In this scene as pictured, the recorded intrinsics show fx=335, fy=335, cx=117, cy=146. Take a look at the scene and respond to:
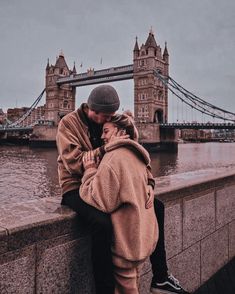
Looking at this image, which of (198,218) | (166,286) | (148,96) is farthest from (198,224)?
(148,96)

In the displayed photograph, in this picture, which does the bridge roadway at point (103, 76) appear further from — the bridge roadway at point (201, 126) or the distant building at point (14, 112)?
the distant building at point (14, 112)

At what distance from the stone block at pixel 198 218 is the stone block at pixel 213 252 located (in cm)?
8

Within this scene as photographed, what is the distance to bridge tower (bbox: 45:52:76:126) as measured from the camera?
60375mm

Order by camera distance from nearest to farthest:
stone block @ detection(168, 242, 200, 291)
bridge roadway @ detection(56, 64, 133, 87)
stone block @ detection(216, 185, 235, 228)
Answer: stone block @ detection(168, 242, 200, 291) → stone block @ detection(216, 185, 235, 228) → bridge roadway @ detection(56, 64, 133, 87)

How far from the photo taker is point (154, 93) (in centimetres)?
4894

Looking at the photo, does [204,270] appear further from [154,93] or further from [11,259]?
[154,93]

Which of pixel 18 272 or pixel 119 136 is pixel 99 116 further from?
pixel 18 272

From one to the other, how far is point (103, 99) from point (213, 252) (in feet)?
5.65

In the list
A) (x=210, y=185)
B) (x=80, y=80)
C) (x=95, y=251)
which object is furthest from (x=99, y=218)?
(x=80, y=80)

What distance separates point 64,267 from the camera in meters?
1.46

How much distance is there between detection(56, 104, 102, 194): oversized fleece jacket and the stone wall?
0.14m

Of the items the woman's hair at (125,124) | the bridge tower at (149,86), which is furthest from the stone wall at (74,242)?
the bridge tower at (149,86)

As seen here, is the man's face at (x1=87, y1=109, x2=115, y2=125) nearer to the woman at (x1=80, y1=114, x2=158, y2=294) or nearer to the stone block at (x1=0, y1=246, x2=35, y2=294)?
the woman at (x1=80, y1=114, x2=158, y2=294)

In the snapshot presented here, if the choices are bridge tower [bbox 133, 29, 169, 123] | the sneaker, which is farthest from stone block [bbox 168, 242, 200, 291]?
bridge tower [bbox 133, 29, 169, 123]
